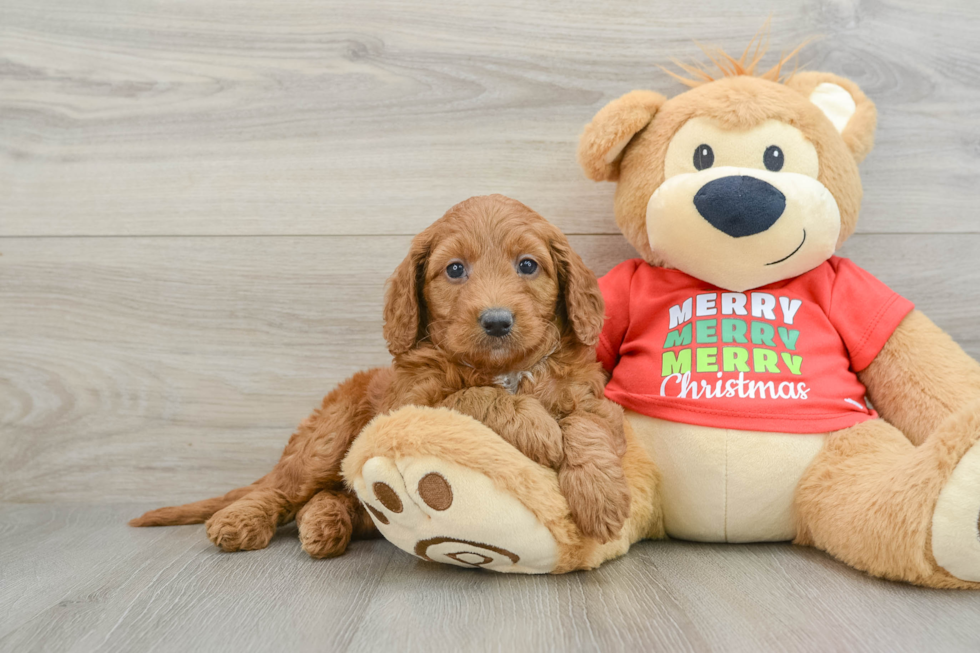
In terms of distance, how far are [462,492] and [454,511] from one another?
31 mm

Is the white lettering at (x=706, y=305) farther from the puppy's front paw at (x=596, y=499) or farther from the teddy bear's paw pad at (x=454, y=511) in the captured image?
the teddy bear's paw pad at (x=454, y=511)

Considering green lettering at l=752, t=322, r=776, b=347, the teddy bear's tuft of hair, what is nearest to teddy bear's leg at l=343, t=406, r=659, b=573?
green lettering at l=752, t=322, r=776, b=347

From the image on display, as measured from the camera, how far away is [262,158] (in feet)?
5.22

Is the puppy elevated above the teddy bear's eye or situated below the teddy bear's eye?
below

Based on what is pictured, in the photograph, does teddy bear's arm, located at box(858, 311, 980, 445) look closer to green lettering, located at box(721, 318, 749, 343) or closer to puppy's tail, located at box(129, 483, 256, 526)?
green lettering, located at box(721, 318, 749, 343)

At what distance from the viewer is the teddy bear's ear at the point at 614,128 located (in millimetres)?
1274

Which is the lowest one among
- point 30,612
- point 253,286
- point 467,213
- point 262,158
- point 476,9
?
point 30,612

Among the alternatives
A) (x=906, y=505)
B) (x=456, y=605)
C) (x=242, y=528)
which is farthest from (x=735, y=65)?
(x=242, y=528)

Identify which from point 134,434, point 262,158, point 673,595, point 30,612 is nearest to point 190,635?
point 30,612

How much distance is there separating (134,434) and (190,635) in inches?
33.0

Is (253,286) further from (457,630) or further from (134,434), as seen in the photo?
(457,630)

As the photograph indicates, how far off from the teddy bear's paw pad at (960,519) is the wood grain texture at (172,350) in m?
0.79

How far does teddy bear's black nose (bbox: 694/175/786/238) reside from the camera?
1137 millimetres

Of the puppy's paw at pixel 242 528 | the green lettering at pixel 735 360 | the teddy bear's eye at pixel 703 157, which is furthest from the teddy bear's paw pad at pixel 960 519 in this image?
the puppy's paw at pixel 242 528
